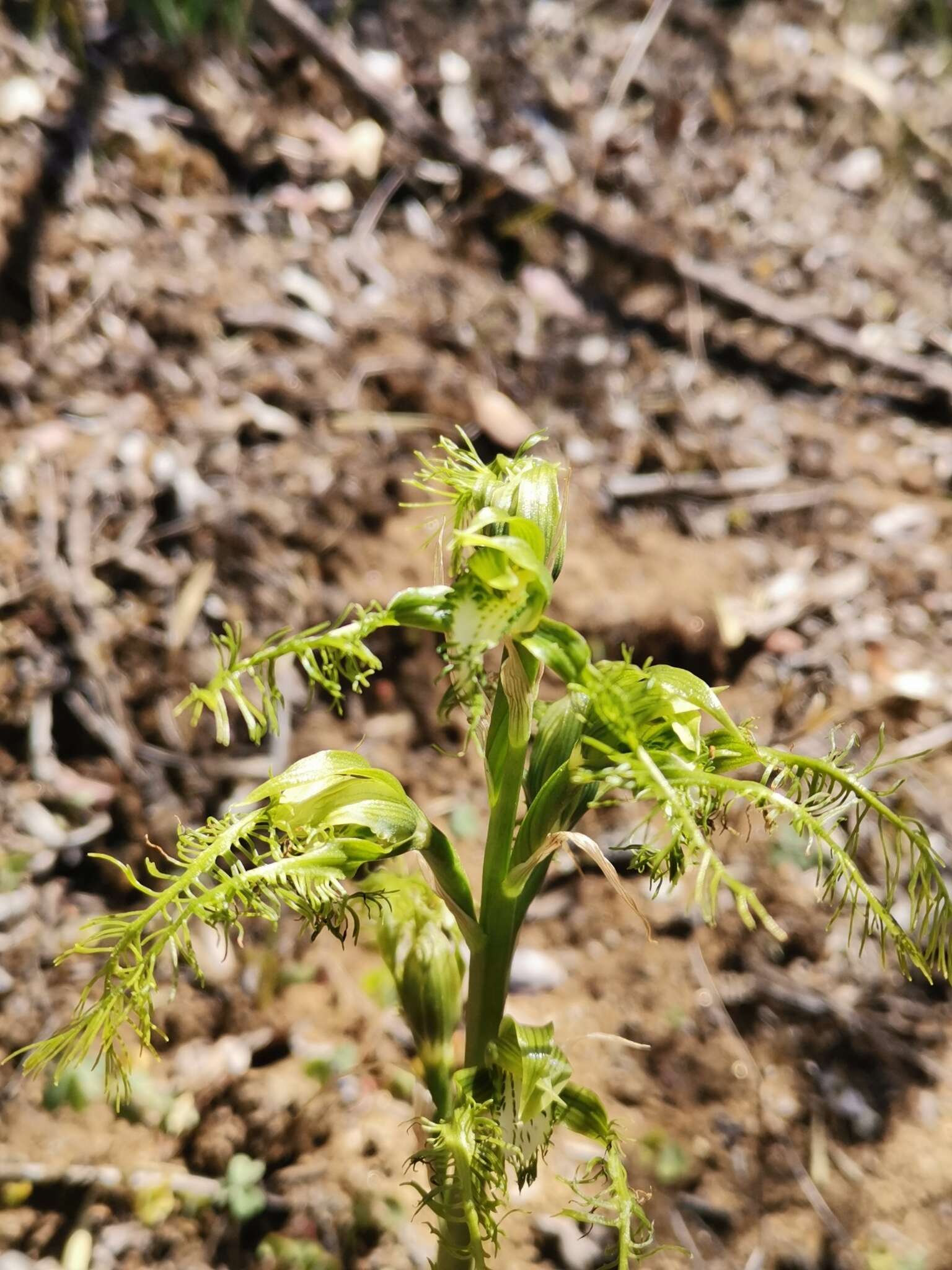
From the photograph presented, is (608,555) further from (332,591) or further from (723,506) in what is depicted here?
(332,591)

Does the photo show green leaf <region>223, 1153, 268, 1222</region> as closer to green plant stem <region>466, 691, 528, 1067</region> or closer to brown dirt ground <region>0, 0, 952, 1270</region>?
brown dirt ground <region>0, 0, 952, 1270</region>

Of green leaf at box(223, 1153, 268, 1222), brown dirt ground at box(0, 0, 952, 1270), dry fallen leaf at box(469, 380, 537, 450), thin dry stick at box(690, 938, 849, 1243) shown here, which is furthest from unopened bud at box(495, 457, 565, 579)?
dry fallen leaf at box(469, 380, 537, 450)

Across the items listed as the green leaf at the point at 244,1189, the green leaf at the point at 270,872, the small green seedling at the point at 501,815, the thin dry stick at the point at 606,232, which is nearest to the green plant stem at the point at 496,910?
the small green seedling at the point at 501,815

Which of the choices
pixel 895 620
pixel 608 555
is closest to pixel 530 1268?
pixel 608 555

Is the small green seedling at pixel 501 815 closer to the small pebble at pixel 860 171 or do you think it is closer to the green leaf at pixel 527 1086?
the green leaf at pixel 527 1086

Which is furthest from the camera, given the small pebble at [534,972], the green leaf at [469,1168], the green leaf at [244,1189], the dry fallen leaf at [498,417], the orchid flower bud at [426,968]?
the dry fallen leaf at [498,417]

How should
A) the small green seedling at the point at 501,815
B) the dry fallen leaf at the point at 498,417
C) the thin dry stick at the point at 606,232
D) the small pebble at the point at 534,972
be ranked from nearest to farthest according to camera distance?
1. the small green seedling at the point at 501,815
2. the small pebble at the point at 534,972
3. the dry fallen leaf at the point at 498,417
4. the thin dry stick at the point at 606,232

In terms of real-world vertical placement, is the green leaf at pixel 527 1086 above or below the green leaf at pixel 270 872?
below
